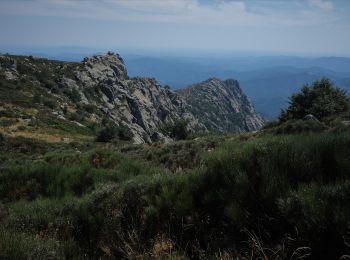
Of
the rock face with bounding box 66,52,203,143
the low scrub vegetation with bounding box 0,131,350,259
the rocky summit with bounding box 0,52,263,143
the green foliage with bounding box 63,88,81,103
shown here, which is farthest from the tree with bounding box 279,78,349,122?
the green foliage with bounding box 63,88,81,103

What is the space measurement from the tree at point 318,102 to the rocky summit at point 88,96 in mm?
25619

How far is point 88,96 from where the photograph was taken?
7606cm

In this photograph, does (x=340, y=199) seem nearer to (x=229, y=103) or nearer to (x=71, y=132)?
(x=71, y=132)

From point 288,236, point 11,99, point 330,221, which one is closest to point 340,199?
point 330,221

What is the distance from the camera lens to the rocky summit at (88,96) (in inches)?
2014

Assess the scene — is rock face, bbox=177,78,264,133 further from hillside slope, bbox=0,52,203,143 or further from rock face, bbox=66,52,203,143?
hillside slope, bbox=0,52,203,143

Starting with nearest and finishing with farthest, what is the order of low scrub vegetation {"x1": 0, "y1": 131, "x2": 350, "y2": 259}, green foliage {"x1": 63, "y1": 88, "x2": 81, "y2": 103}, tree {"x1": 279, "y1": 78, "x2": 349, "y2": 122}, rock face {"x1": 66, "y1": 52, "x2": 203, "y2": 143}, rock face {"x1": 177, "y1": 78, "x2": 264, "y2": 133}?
low scrub vegetation {"x1": 0, "y1": 131, "x2": 350, "y2": 259}
tree {"x1": 279, "y1": 78, "x2": 349, "y2": 122}
green foliage {"x1": 63, "y1": 88, "x2": 81, "y2": 103}
rock face {"x1": 66, "y1": 52, "x2": 203, "y2": 143}
rock face {"x1": 177, "y1": 78, "x2": 264, "y2": 133}

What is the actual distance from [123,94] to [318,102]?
6441 cm

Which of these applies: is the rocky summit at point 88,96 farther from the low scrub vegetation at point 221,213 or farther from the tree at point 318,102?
the low scrub vegetation at point 221,213

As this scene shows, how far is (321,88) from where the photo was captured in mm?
27375

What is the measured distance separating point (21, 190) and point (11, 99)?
4246cm

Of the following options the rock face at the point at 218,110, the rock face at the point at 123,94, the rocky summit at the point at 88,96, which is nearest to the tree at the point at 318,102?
the rocky summit at the point at 88,96

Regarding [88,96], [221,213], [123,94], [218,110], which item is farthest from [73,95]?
[218,110]

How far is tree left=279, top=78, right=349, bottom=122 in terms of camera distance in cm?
2370
